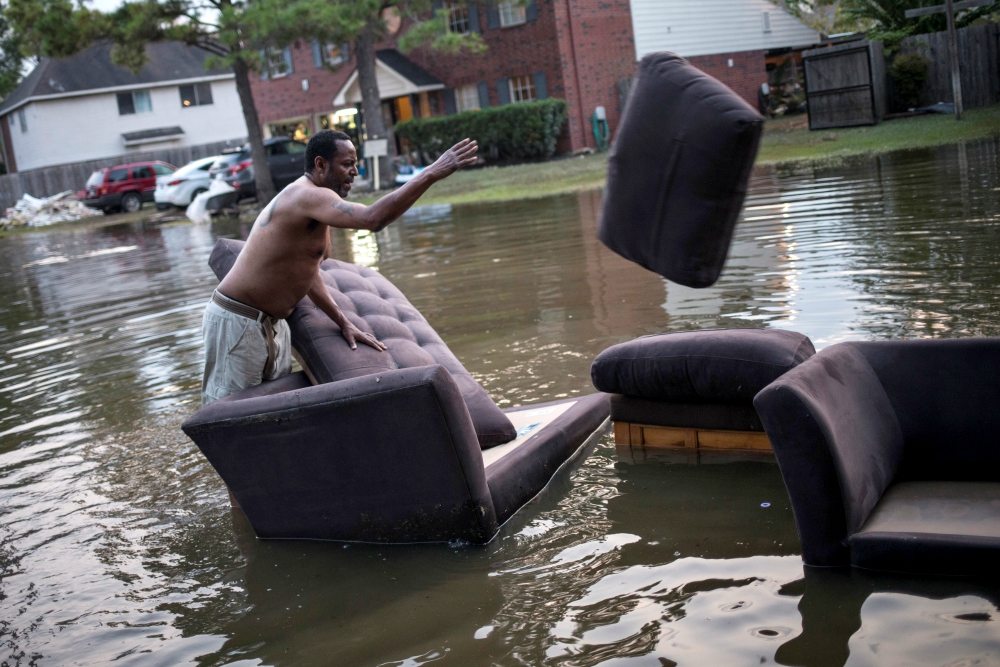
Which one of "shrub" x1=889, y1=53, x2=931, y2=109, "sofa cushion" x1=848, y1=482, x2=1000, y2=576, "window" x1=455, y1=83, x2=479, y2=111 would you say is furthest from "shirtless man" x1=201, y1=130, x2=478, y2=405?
"window" x1=455, y1=83, x2=479, y2=111

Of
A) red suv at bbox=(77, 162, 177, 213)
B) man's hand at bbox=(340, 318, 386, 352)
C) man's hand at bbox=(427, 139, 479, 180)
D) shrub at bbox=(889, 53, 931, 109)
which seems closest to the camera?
man's hand at bbox=(427, 139, 479, 180)

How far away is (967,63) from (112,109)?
131ft

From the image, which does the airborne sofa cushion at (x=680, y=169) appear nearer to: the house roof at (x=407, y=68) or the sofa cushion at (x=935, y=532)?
the sofa cushion at (x=935, y=532)

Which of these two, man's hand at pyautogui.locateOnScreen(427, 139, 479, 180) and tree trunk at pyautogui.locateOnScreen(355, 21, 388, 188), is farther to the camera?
tree trunk at pyautogui.locateOnScreen(355, 21, 388, 188)

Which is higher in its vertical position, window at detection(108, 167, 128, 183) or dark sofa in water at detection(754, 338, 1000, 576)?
window at detection(108, 167, 128, 183)

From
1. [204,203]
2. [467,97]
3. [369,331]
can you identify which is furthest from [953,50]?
[204,203]

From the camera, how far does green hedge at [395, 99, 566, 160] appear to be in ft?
93.4

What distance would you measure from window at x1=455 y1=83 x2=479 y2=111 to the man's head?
27.5m

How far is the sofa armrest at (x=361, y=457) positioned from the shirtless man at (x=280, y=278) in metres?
0.64

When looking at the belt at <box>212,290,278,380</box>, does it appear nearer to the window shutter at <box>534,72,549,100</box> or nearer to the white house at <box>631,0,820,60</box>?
the window shutter at <box>534,72,549,100</box>

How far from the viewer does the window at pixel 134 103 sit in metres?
47.9

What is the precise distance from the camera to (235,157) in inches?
1212

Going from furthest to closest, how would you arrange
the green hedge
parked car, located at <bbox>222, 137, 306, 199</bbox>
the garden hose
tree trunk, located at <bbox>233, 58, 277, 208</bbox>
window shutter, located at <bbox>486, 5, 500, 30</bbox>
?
window shutter, located at <bbox>486, 5, 500, 30</bbox> < parked car, located at <bbox>222, 137, 306, 199</bbox> < the garden hose < the green hedge < tree trunk, located at <bbox>233, 58, 277, 208</bbox>

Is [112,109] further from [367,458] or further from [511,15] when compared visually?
[367,458]
